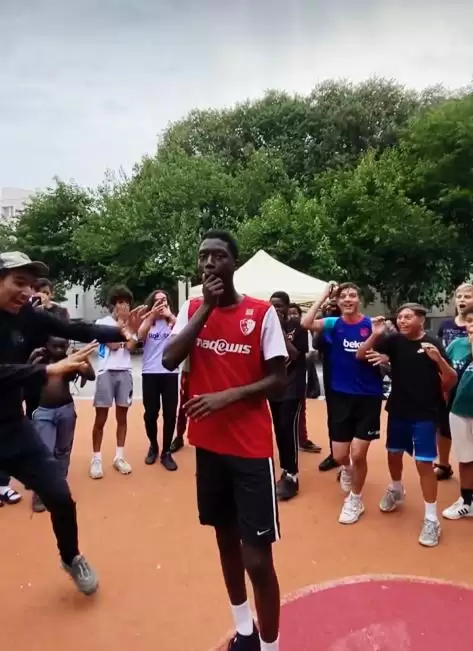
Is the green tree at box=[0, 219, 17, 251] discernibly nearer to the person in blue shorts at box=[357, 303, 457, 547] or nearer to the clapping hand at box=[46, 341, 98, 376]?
the person in blue shorts at box=[357, 303, 457, 547]

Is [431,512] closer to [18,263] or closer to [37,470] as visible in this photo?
[37,470]

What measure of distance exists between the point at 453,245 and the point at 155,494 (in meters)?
17.0

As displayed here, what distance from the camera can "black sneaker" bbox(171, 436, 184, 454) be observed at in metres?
6.89

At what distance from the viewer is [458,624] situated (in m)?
3.19

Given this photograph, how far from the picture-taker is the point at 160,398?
6414 millimetres

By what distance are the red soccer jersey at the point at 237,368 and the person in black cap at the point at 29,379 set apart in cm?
72

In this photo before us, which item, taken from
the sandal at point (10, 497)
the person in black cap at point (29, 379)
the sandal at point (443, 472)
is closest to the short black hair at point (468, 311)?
the sandal at point (443, 472)

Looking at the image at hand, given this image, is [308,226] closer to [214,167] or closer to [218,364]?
[214,167]

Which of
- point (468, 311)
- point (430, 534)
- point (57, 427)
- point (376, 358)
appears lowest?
point (430, 534)

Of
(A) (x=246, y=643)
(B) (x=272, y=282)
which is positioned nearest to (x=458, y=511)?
(A) (x=246, y=643)

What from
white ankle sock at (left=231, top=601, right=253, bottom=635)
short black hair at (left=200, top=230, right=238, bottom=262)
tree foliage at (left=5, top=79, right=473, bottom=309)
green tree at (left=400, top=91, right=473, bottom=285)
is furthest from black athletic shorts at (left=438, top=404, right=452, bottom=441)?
green tree at (left=400, top=91, right=473, bottom=285)

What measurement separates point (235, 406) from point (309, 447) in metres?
4.54

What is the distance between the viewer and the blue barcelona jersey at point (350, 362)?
15.7 ft

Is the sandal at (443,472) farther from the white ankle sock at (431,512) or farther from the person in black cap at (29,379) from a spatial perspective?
the person in black cap at (29,379)
